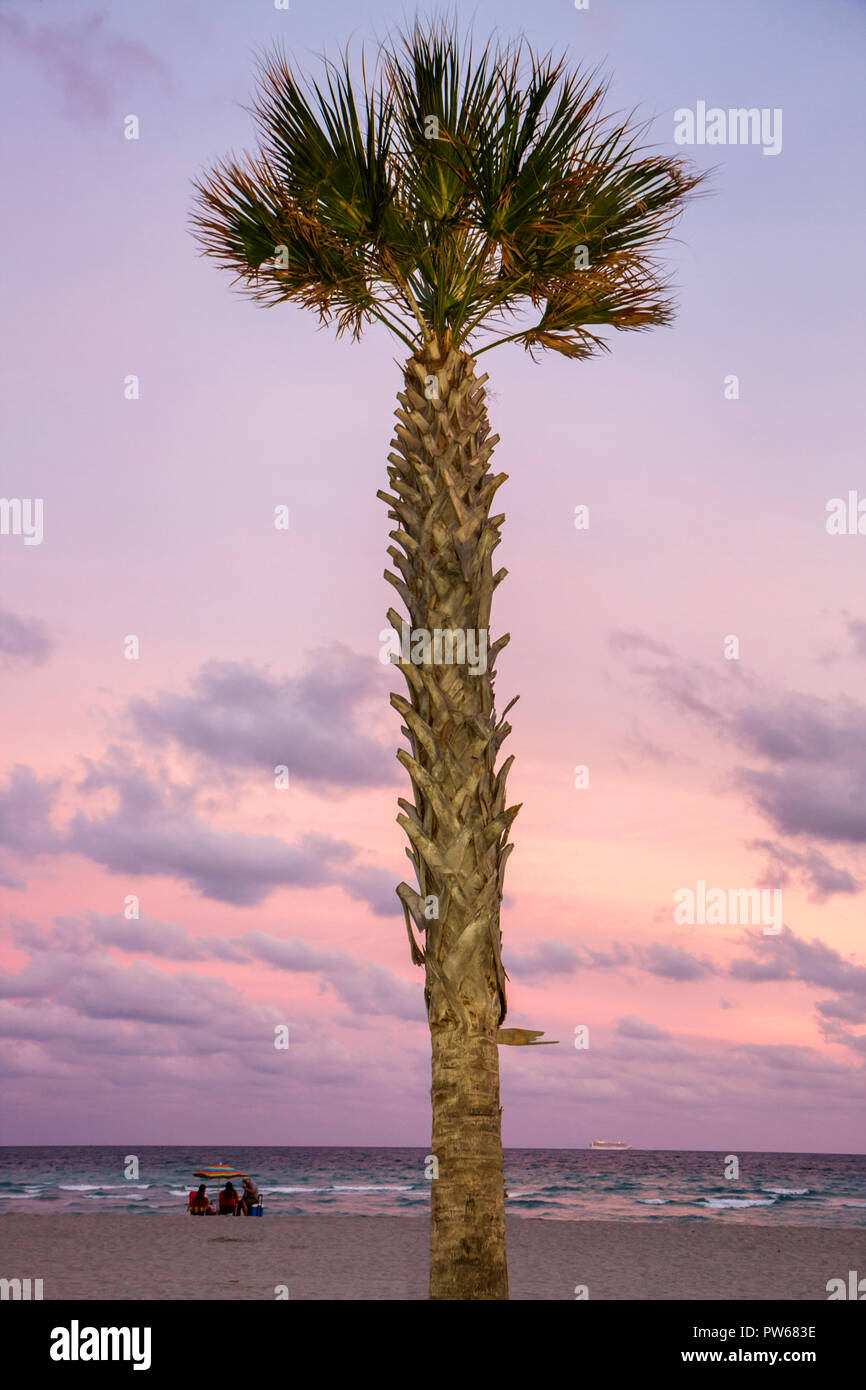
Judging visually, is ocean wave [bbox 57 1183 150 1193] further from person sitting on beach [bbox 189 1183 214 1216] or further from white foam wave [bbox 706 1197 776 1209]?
white foam wave [bbox 706 1197 776 1209]

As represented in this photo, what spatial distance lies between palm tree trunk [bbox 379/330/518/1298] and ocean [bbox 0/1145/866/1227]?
22.4 metres

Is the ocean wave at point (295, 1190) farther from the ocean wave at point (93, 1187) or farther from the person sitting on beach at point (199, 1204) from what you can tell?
the person sitting on beach at point (199, 1204)

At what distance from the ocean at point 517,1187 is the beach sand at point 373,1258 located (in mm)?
9423

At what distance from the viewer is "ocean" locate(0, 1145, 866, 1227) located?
146 feet

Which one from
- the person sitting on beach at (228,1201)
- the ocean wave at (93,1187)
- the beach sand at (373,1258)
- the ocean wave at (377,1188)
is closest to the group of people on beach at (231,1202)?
the person sitting on beach at (228,1201)

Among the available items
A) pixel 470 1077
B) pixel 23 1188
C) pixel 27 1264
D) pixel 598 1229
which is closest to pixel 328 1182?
pixel 23 1188

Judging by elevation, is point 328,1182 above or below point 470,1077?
below

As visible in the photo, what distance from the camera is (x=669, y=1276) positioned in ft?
49.3

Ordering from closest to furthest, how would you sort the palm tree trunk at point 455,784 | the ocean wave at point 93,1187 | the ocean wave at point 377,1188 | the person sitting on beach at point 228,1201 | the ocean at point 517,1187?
the palm tree trunk at point 455,784
the person sitting on beach at point 228,1201
the ocean at point 517,1187
the ocean wave at point 93,1187
the ocean wave at point 377,1188

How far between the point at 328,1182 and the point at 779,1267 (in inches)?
2002

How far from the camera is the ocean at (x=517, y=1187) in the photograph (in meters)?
44.6

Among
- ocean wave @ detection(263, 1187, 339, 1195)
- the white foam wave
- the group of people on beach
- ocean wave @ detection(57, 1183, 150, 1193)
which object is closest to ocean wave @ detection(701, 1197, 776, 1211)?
the white foam wave
